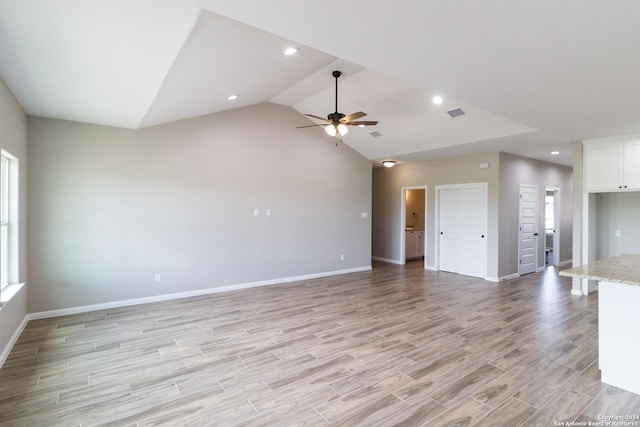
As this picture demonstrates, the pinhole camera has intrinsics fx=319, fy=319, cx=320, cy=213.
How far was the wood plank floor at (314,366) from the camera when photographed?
A: 7.65ft

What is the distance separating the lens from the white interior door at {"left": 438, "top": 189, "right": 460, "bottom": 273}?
7.45 m

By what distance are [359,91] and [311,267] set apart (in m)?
3.72

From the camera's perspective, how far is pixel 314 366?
3033mm

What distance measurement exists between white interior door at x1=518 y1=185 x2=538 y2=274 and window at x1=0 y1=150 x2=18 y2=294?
8697mm

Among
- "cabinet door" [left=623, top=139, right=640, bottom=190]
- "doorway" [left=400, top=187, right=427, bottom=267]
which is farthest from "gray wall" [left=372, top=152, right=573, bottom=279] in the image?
"cabinet door" [left=623, top=139, right=640, bottom=190]

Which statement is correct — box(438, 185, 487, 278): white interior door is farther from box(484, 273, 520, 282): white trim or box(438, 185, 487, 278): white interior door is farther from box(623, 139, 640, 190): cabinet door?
box(623, 139, 640, 190): cabinet door

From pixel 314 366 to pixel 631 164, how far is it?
5625mm

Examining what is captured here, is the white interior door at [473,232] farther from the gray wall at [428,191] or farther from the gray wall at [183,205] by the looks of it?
the gray wall at [183,205]

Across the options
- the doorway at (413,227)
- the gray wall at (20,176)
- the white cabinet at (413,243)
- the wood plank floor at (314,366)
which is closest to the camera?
the wood plank floor at (314,366)

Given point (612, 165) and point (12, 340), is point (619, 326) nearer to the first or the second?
point (612, 165)

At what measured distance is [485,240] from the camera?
268 inches

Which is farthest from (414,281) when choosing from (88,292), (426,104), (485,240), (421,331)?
Answer: (88,292)

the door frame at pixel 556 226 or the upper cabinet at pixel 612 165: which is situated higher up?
the upper cabinet at pixel 612 165

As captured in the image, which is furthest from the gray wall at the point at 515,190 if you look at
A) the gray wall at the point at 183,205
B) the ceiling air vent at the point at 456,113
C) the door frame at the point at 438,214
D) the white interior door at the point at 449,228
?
the gray wall at the point at 183,205
